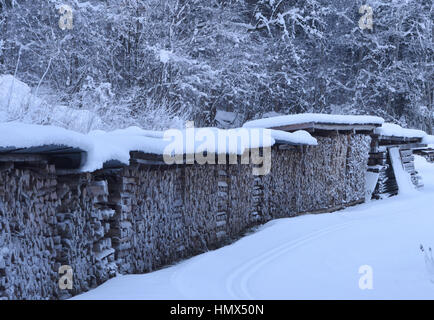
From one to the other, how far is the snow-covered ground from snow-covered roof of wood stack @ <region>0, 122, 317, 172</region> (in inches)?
63.1

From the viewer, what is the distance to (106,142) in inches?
232

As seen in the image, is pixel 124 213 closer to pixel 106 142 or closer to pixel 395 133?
pixel 106 142

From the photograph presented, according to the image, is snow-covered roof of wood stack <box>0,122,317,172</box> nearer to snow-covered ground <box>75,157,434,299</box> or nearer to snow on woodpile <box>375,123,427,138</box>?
snow-covered ground <box>75,157,434,299</box>

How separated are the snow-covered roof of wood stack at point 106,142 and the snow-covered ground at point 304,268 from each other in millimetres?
1602

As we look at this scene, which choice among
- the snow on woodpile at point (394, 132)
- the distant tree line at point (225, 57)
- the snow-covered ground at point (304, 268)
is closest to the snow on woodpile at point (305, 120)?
the snow on woodpile at point (394, 132)

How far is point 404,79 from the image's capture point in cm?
2506

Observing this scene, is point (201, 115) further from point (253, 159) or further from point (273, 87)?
point (253, 159)

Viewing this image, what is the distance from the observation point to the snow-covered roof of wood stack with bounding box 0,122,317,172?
166 inches

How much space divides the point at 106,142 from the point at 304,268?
3.11 m

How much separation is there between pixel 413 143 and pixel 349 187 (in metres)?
5.18

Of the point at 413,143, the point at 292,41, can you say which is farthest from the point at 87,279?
the point at 292,41

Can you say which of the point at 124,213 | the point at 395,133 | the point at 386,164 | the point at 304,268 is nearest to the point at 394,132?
the point at 395,133

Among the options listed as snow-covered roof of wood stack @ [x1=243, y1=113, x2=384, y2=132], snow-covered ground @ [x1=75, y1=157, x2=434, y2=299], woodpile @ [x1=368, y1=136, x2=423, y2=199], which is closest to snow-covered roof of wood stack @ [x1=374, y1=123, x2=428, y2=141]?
woodpile @ [x1=368, y1=136, x2=423, y2=199]

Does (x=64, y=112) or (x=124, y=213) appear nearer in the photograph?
(x=124, y=213)
